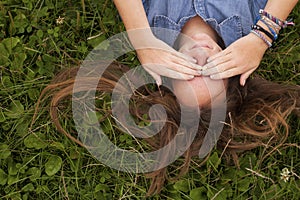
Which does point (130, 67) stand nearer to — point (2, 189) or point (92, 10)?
point (92, 10)

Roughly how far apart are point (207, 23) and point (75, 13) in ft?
2.56

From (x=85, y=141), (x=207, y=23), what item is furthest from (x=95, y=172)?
(x=207, y=23)

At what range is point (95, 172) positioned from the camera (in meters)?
3.13

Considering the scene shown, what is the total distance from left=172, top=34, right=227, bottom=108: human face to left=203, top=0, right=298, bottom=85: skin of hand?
35 millimetres

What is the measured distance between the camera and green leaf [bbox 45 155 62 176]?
3.10 m

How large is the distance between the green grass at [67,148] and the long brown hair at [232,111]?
0.19ft

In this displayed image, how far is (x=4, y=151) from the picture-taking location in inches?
123

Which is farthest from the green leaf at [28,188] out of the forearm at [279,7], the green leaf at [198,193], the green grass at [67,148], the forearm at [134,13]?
the forearm at [279,7]

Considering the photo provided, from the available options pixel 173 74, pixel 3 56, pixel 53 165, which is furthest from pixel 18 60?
pixel 173 74

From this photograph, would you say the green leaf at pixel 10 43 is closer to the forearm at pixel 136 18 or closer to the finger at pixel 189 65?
the forearm at pixel 136 18

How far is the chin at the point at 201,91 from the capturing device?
2.85 meters

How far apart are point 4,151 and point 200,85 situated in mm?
1039

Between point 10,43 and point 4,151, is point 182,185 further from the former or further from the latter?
point 10,43

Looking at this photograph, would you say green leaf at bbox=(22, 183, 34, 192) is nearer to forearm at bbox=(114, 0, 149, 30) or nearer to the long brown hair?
the long brown hair
